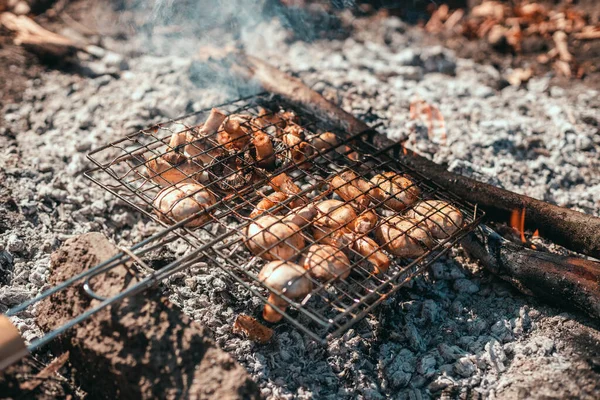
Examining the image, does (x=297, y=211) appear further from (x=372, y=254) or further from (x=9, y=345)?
(x=9, y=345)

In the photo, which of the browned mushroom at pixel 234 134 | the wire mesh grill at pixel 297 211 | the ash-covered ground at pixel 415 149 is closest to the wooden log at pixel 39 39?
the ash-covered ground at pixel 415 149

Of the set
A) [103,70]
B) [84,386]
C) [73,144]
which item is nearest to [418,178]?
[84,386]

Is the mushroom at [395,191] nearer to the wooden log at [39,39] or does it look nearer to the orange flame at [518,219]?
the orange flame at [518,219]

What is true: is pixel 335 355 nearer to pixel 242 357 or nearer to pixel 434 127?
pixel 242 357

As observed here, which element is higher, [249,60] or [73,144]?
[249,60]

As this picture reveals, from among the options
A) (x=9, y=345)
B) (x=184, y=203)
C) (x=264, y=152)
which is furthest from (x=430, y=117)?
(x=9, y=345)

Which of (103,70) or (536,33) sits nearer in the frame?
(103,70)

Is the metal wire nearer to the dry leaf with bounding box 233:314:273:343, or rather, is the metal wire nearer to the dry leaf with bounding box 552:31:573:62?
the dry leaf with bounding box 233:314:273:343
